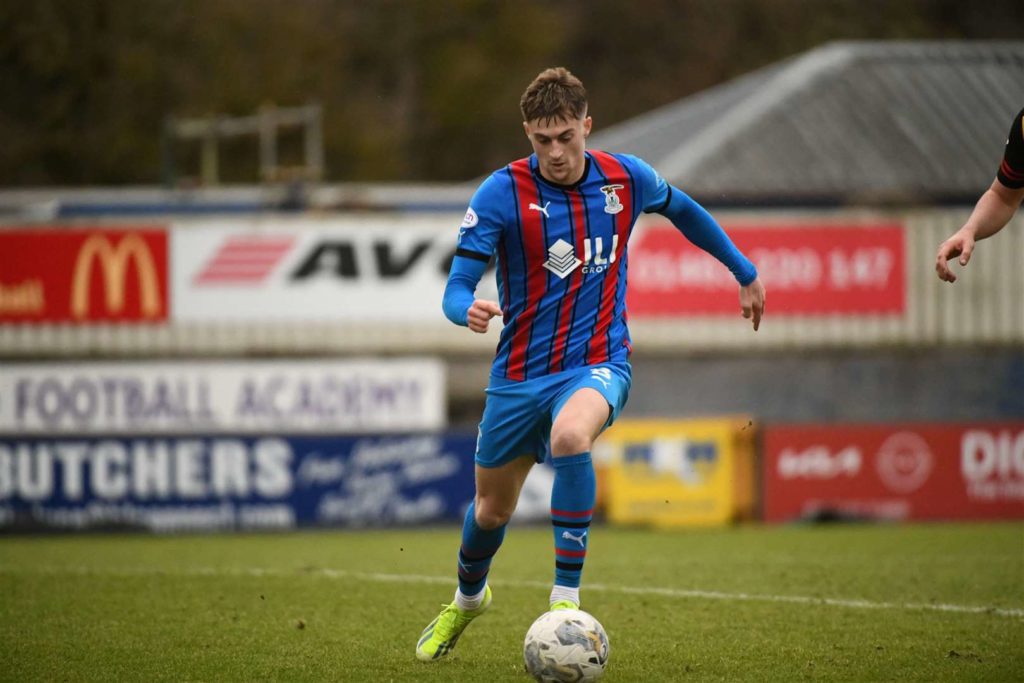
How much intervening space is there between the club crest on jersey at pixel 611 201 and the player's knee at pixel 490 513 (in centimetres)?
133

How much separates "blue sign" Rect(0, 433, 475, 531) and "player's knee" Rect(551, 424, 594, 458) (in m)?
11.5

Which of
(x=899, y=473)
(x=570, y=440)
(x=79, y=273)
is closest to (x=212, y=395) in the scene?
(x=79, y=273)

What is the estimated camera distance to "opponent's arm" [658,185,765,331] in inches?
265

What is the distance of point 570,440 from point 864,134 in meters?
21.6

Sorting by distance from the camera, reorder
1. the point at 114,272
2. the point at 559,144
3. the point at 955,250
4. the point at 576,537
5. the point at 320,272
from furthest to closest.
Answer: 1. the point at 320,272
2. the point at 114,272
3. the point at 955,250
4. the point at 559,144
5. the point at 576,537

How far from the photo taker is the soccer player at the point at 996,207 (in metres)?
6.22

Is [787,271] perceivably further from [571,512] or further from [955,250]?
[571,512]

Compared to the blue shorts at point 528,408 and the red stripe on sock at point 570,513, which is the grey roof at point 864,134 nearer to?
the blue shorts at point 528,408

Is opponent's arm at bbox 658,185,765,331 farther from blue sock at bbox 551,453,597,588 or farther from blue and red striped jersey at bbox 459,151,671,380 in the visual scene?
blue sock at bbox 551,453,597,588

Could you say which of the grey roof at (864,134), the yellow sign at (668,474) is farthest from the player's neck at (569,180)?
the grey roof at (864,134)

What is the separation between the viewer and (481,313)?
5801 millimetres

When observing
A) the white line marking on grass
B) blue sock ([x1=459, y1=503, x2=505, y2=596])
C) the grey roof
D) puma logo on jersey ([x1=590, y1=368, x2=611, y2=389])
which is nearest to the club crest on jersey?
puma logo on jersey ([x1=590, y1=368, x2=611, y2=389])

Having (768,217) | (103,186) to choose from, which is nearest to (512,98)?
(103,186)

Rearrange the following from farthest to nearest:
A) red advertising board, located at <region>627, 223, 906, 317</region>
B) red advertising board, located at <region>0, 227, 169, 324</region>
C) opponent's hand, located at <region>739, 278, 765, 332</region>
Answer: red advertising board, located at <region>627, 223, 906, 317</region>
red advertising board, located at <region>0, 227, 169, 324</region>
opponent's hand, located at <region>739, 278, 765, 332</region>
